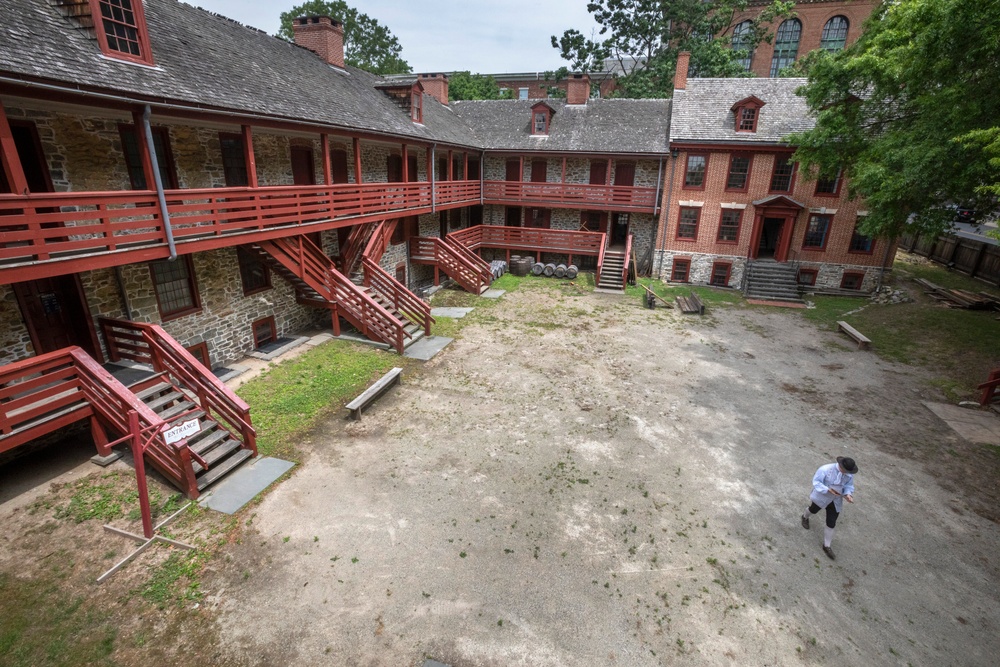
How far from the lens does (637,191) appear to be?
82.6 feet

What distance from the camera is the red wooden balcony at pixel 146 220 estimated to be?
24.2 feet

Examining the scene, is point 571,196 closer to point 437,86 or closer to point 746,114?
point 746,114

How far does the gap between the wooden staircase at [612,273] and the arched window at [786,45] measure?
123 ft

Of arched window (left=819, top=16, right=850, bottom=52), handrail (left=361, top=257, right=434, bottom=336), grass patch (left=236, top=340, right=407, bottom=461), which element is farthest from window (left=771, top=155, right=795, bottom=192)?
arched window (left=819, top=16, right=850, bottom=52)

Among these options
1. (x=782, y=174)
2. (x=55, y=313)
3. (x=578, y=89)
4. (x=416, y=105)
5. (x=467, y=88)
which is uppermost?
(x=467, y=88)

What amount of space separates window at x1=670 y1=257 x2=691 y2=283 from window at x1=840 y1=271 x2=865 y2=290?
7.69 m

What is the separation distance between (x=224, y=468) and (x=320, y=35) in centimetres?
1931

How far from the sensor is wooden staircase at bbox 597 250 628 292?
2416 cm

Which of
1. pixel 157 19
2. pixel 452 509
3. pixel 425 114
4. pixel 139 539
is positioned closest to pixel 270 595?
pixel 139 539

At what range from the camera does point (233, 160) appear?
13.0 meters

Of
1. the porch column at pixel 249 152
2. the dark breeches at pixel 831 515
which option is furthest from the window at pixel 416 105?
the dark breeches at pixel 831 515

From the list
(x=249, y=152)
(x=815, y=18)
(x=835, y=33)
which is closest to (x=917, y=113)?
(x=249, y=152)

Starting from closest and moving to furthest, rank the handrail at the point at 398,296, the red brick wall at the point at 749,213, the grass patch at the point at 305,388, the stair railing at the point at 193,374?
the stair railing at the point at 193,374 → the grass patch at the point at 305,388 → the handrail at the point at 398,296 → the red brick wall at the point at 749,213

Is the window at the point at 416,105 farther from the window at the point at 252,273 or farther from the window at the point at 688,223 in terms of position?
the window at the point at 688,223
